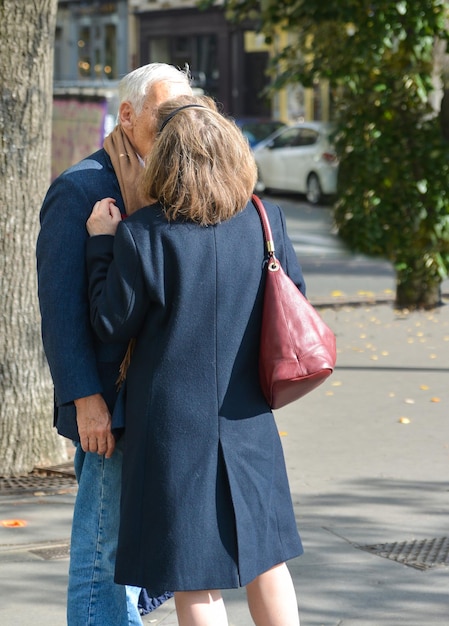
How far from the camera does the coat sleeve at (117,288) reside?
2922mm

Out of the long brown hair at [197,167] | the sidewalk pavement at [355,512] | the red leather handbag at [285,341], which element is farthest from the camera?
the sidewalk pavement at [355,512]

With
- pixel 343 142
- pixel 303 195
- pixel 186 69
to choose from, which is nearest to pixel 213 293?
pixel 186 69

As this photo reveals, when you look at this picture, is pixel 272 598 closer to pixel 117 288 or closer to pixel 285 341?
pixel 285 341

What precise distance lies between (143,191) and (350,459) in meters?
3.63

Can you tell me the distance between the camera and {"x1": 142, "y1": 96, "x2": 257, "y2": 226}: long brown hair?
290cm

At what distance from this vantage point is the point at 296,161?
986 inches

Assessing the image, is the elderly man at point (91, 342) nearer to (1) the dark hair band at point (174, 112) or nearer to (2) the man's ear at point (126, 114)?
(2) the man's ear at point (126, 114)

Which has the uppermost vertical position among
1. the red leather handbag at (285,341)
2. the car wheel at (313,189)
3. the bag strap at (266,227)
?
the bag strap at (266,227)

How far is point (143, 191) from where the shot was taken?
9.77 feet

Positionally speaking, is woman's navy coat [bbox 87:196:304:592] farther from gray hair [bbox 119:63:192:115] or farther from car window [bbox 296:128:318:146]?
car window [bbox 296:128:318:146]

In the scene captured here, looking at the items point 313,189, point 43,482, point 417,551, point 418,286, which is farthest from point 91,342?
point 313,189

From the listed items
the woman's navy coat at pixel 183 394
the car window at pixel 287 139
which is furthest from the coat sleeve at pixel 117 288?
the car window at pixel 287 139

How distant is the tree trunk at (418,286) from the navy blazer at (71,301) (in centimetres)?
866

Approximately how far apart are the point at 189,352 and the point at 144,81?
71 cm
